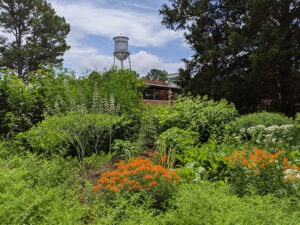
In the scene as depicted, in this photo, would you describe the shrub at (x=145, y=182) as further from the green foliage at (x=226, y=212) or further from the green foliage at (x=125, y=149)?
the green foliage at (x=125, y=149)

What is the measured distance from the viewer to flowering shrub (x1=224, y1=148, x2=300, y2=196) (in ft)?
7.25

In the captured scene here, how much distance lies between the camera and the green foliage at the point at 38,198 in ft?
6.13

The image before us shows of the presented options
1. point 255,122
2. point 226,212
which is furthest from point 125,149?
point 255,122

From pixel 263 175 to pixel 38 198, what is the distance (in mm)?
2193

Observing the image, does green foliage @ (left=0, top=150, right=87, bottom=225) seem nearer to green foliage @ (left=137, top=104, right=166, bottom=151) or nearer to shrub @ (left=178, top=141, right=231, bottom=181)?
shrub @ (left=178, top=141, right=231, bottom=181)

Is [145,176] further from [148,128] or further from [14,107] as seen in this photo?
[14,107]

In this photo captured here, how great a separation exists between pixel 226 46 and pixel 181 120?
8013 mm

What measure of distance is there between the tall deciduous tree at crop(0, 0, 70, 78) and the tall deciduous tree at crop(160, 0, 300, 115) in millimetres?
10303

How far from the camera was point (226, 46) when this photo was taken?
11805 millimetres

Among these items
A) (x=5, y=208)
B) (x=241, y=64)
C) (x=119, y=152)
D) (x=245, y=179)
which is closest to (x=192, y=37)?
(x=241, y=64)

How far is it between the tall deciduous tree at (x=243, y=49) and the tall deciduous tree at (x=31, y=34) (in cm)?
1030

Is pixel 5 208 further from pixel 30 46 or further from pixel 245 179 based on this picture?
pixel 30 46

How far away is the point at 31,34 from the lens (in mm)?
19094

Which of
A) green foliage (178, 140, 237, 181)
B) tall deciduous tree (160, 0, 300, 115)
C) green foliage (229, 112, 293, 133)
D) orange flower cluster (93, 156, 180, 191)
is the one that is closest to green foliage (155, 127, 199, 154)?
green foliage (178, 140, 237, 181)
